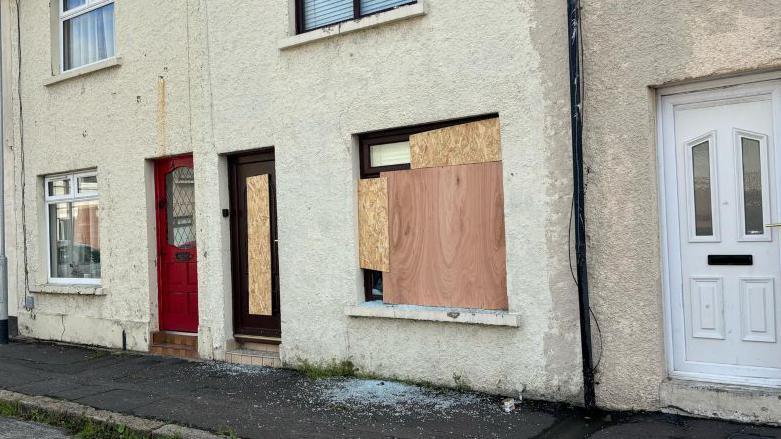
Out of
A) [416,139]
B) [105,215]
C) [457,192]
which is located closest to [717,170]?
[457,192]

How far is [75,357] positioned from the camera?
30.0ft

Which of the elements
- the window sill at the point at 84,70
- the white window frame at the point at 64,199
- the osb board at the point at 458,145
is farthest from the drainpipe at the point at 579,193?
the white window frame at the point at 64,199

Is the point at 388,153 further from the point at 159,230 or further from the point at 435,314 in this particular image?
the point at 159,230

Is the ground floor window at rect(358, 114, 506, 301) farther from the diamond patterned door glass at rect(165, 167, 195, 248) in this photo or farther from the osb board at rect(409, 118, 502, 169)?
the diamond patterned door glass at rect(165, 167, 195, 248)

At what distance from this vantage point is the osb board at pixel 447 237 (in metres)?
6.39

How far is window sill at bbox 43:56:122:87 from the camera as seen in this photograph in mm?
9461

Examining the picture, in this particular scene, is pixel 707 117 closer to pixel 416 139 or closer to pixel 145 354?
pixel 416 139

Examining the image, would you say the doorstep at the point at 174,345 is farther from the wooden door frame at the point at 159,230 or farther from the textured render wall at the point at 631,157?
the textured render wall at the point at 631,157

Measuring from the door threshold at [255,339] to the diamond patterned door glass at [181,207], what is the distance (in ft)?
4.77

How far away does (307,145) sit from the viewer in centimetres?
752

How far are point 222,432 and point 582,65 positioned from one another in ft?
13.3

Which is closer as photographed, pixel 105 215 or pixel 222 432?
pixel 222 432

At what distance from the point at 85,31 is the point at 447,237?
6852mm

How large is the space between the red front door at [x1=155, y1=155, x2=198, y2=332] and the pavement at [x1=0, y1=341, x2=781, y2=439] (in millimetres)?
794
